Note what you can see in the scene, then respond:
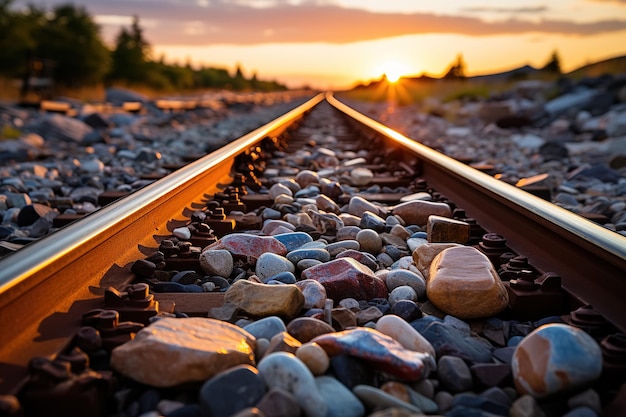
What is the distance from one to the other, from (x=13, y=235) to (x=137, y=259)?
1227 mm

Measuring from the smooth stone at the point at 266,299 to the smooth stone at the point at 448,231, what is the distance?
39.1 inches

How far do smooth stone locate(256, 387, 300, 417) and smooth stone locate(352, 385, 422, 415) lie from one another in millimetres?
171

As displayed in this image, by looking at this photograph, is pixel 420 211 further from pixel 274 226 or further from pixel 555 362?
pixel 555 362

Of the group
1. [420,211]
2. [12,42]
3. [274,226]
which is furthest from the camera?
[12,42]

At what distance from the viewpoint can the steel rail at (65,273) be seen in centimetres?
145

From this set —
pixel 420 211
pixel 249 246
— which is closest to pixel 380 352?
pixel 249 246

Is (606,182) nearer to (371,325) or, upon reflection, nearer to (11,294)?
(371,325)

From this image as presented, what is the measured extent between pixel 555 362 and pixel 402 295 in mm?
681

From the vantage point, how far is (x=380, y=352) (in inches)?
58.8

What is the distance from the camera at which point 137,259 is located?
228 centimetres

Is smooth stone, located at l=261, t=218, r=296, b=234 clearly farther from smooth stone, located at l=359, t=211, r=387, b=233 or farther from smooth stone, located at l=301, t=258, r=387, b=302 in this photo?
smooth stone, located at l=301, t=258, r=387, b=302

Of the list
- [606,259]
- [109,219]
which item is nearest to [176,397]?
[109,219]

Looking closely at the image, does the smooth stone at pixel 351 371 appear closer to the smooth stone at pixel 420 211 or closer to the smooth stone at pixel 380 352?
the smooth stone at pixel 380 352

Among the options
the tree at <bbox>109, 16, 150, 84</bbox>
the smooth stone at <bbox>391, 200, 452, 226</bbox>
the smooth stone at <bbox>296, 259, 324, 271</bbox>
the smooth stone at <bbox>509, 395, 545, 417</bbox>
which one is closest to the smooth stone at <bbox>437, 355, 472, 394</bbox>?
the smooth stone at <bbox>509, 395, 545, 417</bbox>
